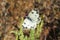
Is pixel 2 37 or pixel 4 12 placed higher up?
pixel 4 12

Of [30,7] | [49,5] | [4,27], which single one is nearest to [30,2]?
[30,7]

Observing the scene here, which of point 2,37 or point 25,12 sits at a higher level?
point 25,12

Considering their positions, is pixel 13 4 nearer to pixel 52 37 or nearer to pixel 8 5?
pixel 8 5

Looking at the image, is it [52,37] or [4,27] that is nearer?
[4,27]

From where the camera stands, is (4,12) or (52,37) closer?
(4,12)

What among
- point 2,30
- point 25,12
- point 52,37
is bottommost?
point 52,37

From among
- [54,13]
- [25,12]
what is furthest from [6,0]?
[54,13]

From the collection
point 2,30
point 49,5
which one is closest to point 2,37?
point 2,30

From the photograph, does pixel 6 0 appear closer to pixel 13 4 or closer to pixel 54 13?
pixel 13 4
